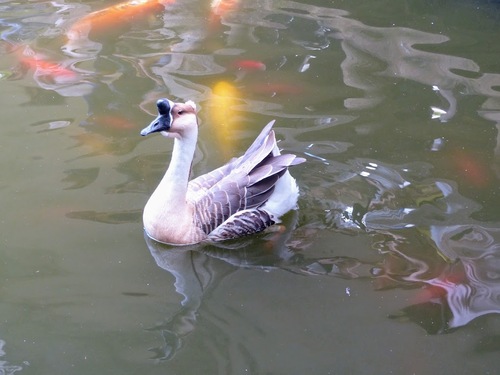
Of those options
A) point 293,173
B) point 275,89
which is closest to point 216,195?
point 293,173

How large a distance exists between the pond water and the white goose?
0.13 meters

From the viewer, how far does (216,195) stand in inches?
197

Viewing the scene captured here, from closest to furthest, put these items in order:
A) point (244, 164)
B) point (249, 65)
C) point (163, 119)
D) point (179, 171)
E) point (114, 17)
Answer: point (163, 119) < point (179, 171) < point (244, 164) < point (249, 65) < point (114, 17)

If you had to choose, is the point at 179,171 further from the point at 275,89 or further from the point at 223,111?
the point at 275,89

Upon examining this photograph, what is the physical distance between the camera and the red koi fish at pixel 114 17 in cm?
816

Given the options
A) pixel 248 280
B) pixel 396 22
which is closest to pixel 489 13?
pixel 396 22

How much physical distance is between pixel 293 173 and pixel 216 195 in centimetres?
93

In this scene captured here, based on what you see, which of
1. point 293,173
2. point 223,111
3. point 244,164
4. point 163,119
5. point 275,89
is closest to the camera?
point 163,119

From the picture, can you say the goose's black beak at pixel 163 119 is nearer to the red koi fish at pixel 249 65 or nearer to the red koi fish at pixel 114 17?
the red koi fish at pixel 249 65

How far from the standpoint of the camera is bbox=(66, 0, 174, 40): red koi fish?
321 inches

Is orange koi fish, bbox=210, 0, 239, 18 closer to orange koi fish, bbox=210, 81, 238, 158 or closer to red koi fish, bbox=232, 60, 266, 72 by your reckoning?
red koi fish, bbox=232, 60, 266, 72

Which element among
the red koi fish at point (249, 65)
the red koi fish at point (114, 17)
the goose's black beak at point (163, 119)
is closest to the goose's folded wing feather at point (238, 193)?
the goose's black beak at point (163, 119)

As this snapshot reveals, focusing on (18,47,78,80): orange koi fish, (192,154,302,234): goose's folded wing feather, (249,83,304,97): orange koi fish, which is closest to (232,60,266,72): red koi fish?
(249,83,304,97): orange koi fish

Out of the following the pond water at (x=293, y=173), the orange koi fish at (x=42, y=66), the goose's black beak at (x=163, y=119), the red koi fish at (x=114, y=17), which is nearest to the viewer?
the pond water at (x=293, y=173)
